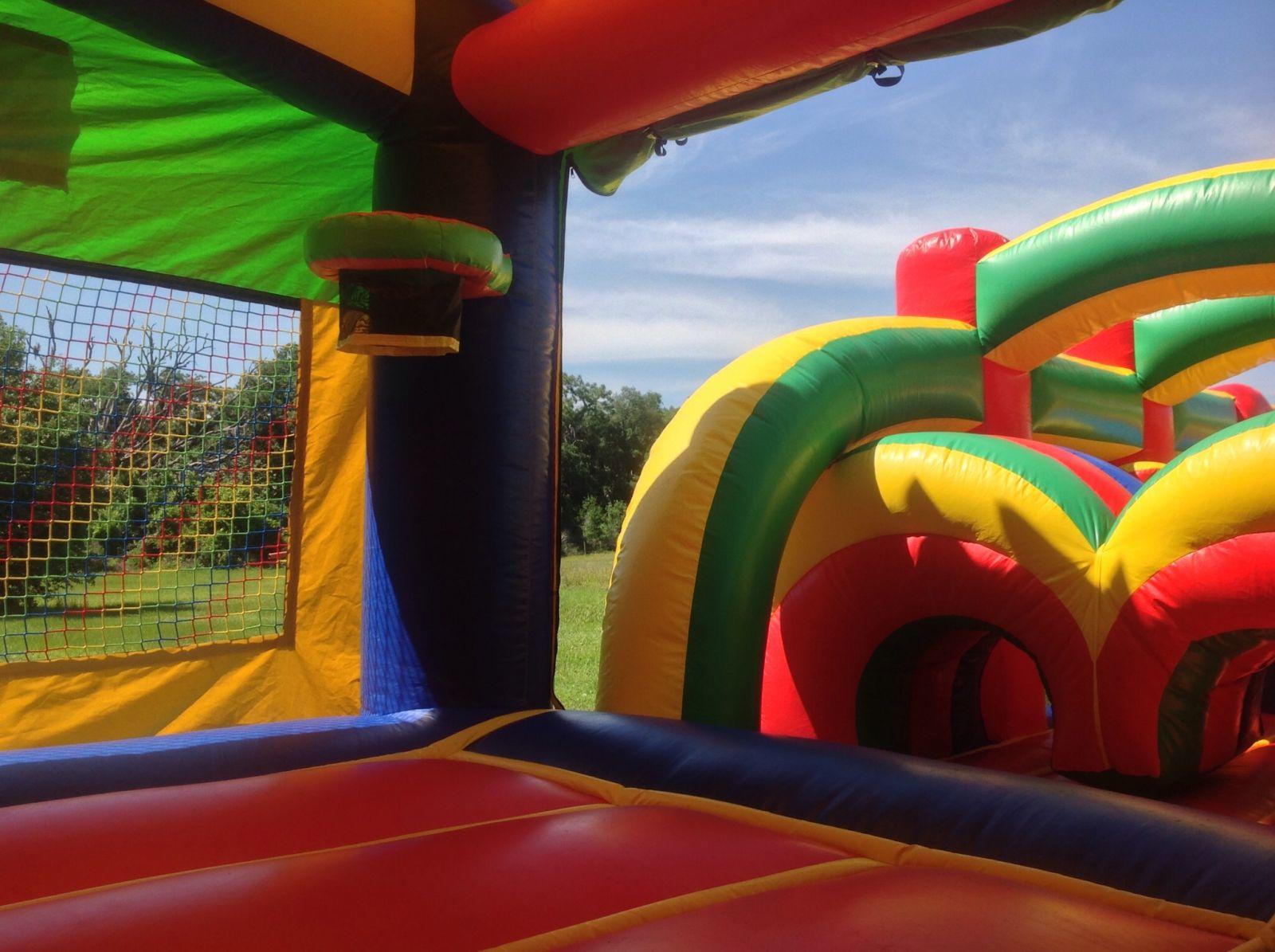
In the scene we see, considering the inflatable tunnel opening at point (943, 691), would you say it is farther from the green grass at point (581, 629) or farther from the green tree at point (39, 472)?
the green tree at point (39, 472)

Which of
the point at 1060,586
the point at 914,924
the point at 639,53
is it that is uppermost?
the point at 639,53

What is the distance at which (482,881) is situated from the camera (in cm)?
89

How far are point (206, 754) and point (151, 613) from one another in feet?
2.54

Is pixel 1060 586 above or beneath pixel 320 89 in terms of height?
beneath

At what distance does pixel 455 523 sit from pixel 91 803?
759mm

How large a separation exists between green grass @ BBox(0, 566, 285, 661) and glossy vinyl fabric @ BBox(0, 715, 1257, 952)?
0.89 m

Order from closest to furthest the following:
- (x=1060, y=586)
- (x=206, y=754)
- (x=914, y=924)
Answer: (x=914, y=924) < (x=206, y=754) < (x=1060, y=586)

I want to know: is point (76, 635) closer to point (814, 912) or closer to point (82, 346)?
point (82, 346)

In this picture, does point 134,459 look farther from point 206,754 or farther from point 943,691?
point 943,691

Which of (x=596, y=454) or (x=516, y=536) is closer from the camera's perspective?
(x=516, y=536)

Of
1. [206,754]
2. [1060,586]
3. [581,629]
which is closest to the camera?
[206,754]

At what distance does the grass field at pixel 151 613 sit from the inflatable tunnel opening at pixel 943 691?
1.38 metres

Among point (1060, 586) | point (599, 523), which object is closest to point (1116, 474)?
point (1060, 586)

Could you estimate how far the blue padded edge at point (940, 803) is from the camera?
0.87 m
